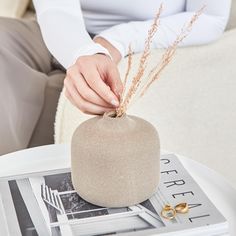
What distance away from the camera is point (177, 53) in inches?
42.1

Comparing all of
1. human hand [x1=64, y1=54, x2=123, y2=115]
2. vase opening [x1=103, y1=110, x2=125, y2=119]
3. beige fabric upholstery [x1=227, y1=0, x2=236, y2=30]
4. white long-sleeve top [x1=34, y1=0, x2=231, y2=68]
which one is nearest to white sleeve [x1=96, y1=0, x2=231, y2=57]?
white long-sleeve top [x1=34, y1=0, x2=231, y2=68]

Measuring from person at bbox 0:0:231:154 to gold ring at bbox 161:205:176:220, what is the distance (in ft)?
0.81

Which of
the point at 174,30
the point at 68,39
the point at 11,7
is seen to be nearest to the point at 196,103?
the point at 174,30

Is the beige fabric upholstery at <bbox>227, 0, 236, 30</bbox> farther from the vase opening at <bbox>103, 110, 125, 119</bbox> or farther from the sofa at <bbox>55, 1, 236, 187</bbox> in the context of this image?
the vase opening at <bbox>103, 110, 125, 119</bbox>

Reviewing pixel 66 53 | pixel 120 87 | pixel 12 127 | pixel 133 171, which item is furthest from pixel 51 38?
pixel 133 171

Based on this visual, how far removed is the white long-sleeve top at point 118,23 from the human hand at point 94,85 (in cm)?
10

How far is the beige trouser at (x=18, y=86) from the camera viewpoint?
102 centimetres

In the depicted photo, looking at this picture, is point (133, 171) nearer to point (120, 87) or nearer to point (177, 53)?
point (120, 87)

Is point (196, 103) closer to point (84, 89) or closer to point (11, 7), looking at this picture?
point (84, 89)

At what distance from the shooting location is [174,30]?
1118mm

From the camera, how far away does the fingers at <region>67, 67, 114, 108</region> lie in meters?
0.72

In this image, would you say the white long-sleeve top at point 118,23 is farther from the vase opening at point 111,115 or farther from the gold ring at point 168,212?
the gold ring at point 168,212

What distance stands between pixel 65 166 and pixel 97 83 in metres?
0.16

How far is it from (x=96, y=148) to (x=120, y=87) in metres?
0.12
